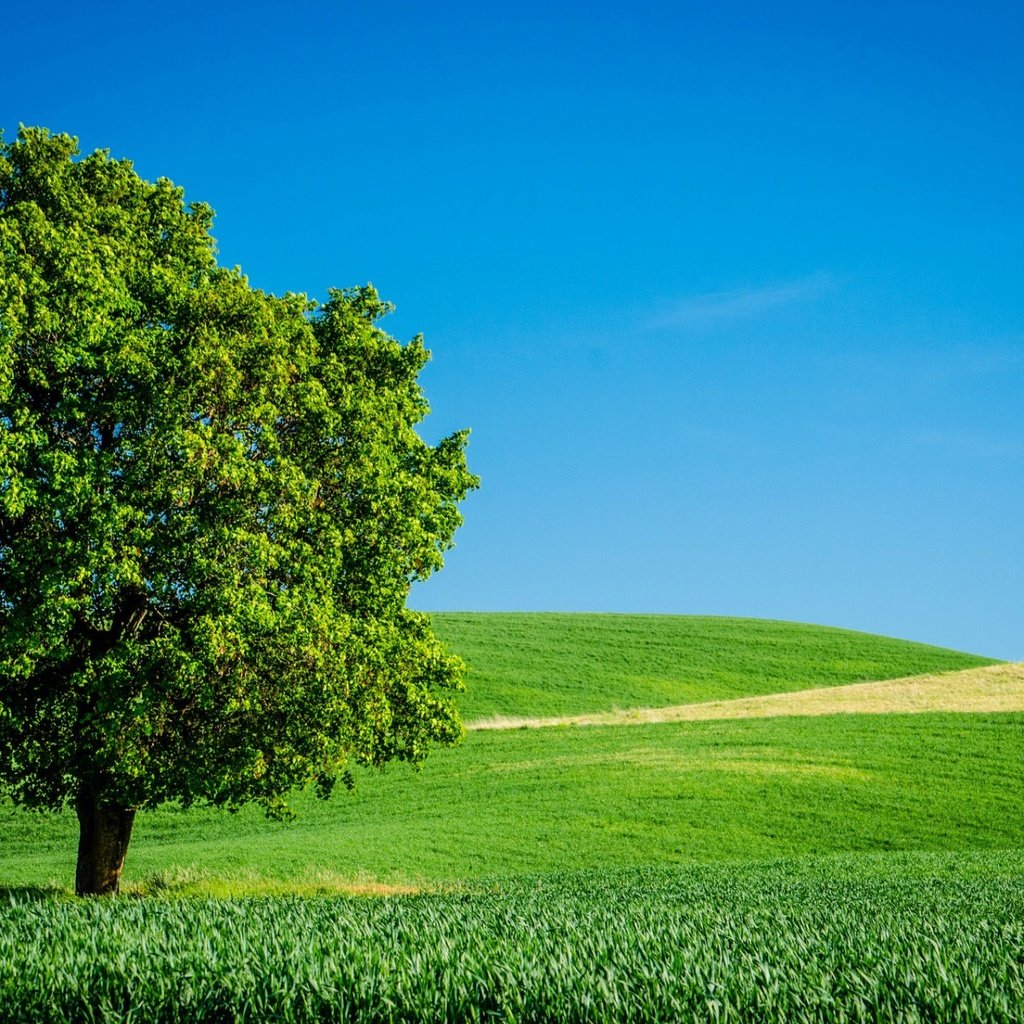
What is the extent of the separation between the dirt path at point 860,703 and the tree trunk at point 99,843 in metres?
41.6

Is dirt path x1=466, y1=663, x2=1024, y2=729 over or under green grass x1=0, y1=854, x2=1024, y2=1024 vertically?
under

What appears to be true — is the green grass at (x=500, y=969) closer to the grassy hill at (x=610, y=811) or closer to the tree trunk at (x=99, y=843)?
the tree trunk at (x=99, y=843)

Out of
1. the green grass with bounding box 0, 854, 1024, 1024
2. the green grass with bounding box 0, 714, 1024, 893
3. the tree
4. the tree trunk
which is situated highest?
the tree

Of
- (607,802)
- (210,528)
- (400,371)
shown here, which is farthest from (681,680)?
(210,528)

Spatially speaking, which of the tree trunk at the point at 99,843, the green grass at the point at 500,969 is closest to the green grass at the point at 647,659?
the tree trunk at the point at 99,843

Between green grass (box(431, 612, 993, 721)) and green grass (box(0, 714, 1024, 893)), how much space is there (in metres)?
19.5

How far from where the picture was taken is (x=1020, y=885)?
18.7m

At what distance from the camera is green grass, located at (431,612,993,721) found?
77.6 m

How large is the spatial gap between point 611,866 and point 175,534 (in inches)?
819

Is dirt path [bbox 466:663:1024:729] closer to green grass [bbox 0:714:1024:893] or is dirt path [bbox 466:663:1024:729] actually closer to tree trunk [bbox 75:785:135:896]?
green grass [bbox 0:714:1024:893]

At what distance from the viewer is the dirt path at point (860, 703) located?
6325 centimetres

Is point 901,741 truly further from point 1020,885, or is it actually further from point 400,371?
point 400,371

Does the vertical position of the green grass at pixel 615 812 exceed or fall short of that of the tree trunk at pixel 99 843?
it falls short

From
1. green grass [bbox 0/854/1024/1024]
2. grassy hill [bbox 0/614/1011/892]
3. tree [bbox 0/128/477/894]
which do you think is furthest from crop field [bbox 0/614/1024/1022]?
tree [bbox 0/128/477/894]
